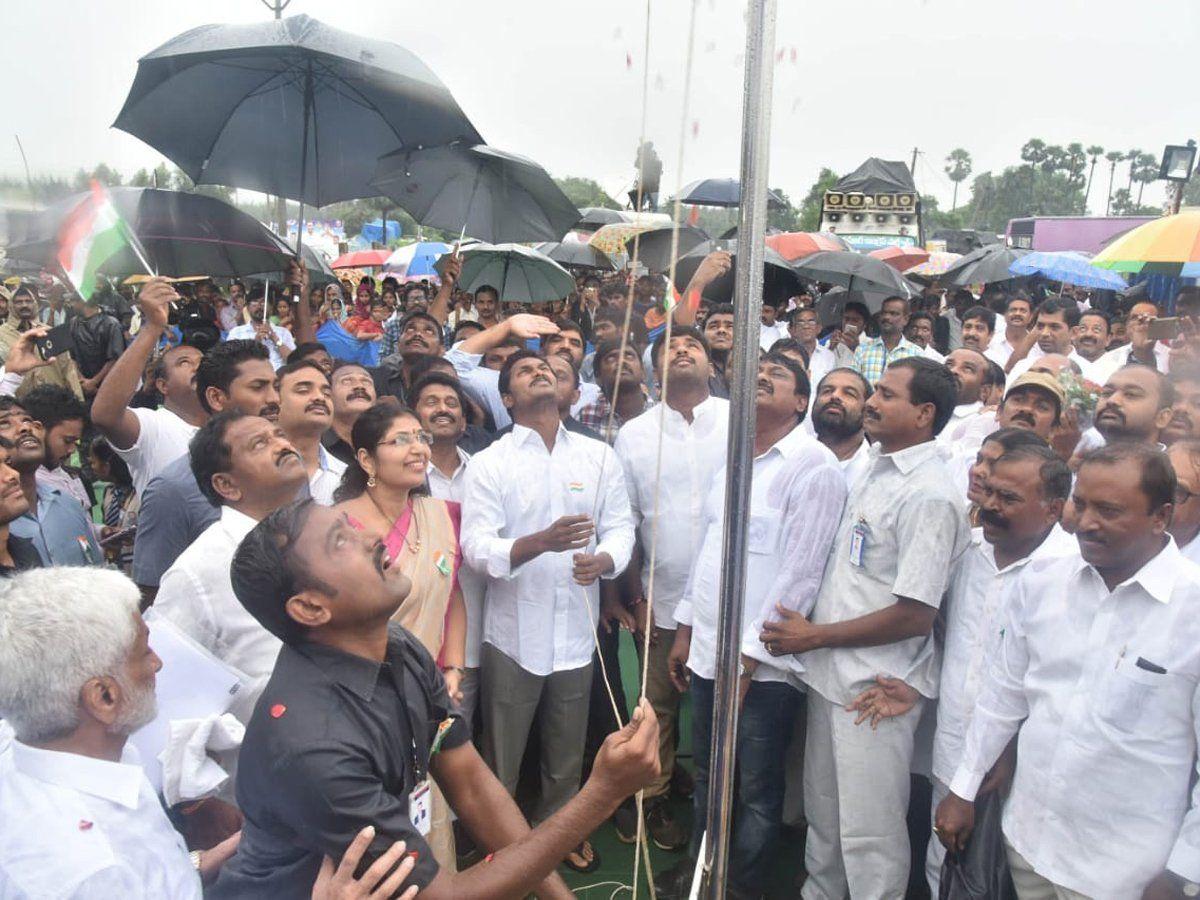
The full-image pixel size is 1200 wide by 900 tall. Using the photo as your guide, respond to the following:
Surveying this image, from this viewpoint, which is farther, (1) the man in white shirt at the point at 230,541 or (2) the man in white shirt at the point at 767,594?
(2) the man in white shirt at the point at 767,594

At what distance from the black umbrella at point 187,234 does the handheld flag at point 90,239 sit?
9 cm

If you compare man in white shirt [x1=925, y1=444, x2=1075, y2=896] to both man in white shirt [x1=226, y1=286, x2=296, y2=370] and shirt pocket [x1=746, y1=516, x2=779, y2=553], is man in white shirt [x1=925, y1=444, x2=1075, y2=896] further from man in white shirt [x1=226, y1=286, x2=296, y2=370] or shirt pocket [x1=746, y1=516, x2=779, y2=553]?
man in white shirt [x1=226, y1=286, x2=296, y2=370]

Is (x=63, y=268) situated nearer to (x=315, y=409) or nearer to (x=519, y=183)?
(x=315, y=409)

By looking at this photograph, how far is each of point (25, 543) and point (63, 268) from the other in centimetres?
128

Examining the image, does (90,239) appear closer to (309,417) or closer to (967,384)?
(309,417)

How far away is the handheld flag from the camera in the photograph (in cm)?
337

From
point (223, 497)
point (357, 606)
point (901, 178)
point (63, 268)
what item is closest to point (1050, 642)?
point (357, 606)

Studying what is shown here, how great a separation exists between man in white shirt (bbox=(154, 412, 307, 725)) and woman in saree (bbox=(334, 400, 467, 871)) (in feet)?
0.74

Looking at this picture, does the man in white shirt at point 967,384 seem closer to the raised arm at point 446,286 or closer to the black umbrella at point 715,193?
the raised arm at point 446,286

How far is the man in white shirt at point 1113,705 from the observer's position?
70.6 inches

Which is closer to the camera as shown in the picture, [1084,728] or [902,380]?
[1084,728]

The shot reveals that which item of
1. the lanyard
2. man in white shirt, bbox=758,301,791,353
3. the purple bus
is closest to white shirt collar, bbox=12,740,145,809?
the lanyard

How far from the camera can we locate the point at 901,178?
55.2 feet

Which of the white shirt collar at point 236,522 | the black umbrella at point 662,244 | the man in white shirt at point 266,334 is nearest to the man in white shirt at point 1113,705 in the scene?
the white shirt collar at point 236,522
